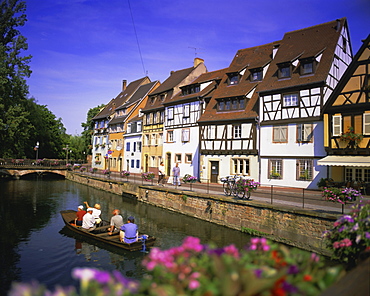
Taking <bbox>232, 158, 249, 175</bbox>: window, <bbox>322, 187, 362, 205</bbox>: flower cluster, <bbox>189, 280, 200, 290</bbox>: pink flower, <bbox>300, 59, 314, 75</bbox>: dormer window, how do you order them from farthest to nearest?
<bbox>232, 158, 249, 175</bbox>: window, <bbox>300, 59, 314, 75</bbox>: dormer window, <bbox>322, 187, 362, 205</bbox>: flower cluster, <bbox>189, 280, 200, 290</bbox>: pink flower

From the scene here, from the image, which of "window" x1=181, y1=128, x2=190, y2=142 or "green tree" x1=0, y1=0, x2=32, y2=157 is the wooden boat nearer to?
"window" x1=181, y1=128, x2=190, y2=142

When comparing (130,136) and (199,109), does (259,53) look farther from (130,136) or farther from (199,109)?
(130,136)

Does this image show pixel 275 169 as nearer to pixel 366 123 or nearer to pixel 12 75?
pixel 366 123

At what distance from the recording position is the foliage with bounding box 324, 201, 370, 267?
188 inches

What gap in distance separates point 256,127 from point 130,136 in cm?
2336

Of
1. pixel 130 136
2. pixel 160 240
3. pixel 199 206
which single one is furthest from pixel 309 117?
pixel 130 136

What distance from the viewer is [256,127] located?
25391mm

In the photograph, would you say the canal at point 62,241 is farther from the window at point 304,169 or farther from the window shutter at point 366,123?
the window shutter at point 366,123

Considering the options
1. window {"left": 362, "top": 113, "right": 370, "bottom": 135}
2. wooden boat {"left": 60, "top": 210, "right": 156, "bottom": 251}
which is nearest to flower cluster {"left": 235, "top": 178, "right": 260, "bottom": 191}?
wooden boat {"left": 60, "top": 210, "right": 156, "bottom": 251}

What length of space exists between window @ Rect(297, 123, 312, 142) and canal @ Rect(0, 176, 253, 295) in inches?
385

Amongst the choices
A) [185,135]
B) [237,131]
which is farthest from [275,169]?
[185,135]

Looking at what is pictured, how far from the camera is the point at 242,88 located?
2770 cm

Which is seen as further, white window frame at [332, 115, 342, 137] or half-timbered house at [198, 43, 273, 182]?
half-timbered house at [198, 43, 273, 182]

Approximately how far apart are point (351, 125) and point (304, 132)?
3359mm
